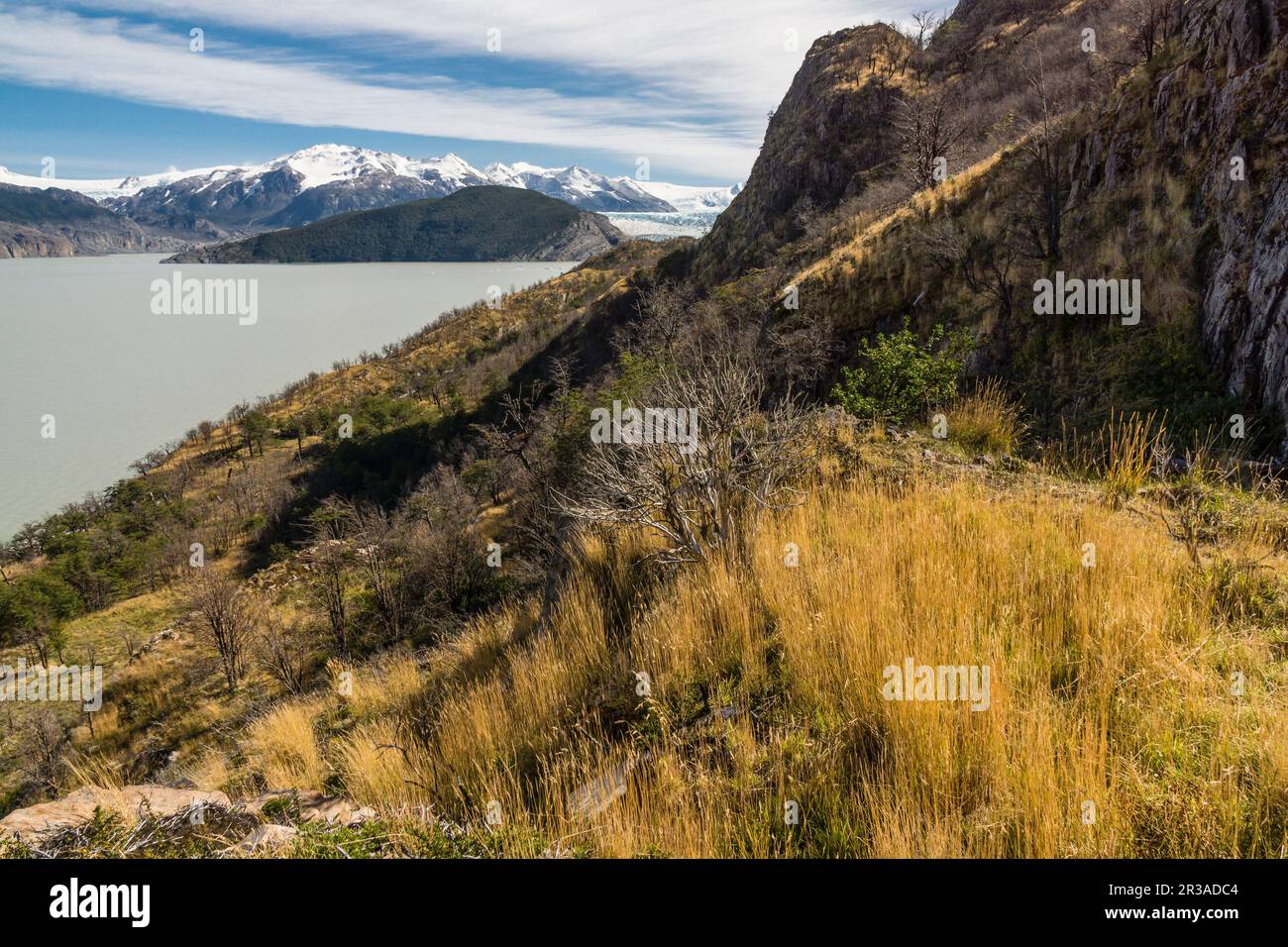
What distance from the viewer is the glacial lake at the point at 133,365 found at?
Result: 239ft

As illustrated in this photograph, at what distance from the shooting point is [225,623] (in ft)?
80.9

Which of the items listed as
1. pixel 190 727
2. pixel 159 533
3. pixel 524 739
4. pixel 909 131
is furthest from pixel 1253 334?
pixel 159 533

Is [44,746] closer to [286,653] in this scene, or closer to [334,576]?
[286,653]

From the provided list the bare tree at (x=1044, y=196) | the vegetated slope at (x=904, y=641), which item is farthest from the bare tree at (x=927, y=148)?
the vegetated slope at (x=904, y=641)

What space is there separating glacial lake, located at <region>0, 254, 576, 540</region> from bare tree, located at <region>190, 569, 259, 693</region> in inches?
1996

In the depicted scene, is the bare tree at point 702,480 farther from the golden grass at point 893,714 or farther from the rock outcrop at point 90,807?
the rock outcrop at point 90,807

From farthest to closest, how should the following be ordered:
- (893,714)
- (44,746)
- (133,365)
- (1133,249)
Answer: (133,365) < (44,746) < (1133,249) < (893,714)

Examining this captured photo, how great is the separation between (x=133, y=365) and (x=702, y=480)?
15081cm

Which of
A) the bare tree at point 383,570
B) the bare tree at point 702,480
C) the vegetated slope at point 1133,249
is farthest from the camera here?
the bare tree at point 383,570

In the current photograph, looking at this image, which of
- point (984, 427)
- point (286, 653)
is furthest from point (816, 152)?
point (286, 653)

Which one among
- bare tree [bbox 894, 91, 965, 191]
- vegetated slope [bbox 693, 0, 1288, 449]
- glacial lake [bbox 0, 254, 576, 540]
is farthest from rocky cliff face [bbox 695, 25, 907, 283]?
glacial lake [bbox 0, 254, 576, 540]

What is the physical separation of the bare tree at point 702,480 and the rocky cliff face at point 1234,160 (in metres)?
7.26

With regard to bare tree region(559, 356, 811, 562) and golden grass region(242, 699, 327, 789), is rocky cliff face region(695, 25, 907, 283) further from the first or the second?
golden grass region(242, 699, 327, 789)

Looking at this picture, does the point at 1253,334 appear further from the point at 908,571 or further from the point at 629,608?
the point at 629,608
